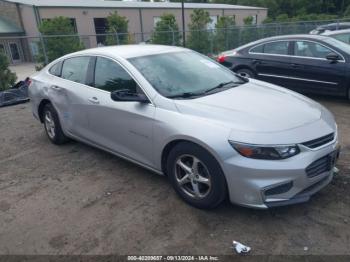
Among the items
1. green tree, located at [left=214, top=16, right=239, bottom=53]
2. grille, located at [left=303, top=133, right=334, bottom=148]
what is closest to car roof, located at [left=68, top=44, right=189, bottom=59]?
grille, located at [left=303, top=133, right=334, bottom=148]

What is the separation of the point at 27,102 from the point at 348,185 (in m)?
8.08

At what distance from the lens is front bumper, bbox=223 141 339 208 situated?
2.82 m

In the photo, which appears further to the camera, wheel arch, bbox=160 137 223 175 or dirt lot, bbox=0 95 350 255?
wheel arch, bbox=160 137 223 175

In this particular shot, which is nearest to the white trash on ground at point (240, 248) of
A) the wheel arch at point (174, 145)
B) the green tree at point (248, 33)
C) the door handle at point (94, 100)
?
the wheel arch at point (174, 145)

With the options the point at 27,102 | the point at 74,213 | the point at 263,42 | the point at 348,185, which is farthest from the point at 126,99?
the point at 27,102

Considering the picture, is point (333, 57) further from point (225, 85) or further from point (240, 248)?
point (240, 248)

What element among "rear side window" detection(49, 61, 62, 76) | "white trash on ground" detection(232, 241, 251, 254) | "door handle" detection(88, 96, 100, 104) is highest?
"rear side window" detection(49, 61, 62, 76)

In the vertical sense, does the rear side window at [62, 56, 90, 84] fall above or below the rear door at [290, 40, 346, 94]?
above

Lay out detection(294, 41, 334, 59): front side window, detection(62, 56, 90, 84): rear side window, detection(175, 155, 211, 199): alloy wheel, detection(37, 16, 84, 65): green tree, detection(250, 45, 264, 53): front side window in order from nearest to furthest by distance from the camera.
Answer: detection(175, 155, 211, 199): alloy wheel, detection(62, 56, 90, 84): rear side window, detection(294, 41, 334, 59): front side window, detection(250, 45, 264, 53): front side window, detection(37, 16, 84, 65): green tree

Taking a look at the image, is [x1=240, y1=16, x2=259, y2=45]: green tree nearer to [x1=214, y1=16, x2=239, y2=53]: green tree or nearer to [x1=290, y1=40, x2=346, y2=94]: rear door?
[x1=214, y1=16, x2=239, y2=53]: green tree

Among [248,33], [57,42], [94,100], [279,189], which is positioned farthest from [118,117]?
[248,33]

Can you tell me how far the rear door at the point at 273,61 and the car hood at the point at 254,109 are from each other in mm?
3856

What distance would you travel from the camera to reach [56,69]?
17.2ft

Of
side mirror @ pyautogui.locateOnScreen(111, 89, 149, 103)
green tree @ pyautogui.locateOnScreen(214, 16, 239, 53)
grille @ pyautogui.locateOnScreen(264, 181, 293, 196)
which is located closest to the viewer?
grille @ pyautogui.locateOnScreen(264, 181, 293, 196)
